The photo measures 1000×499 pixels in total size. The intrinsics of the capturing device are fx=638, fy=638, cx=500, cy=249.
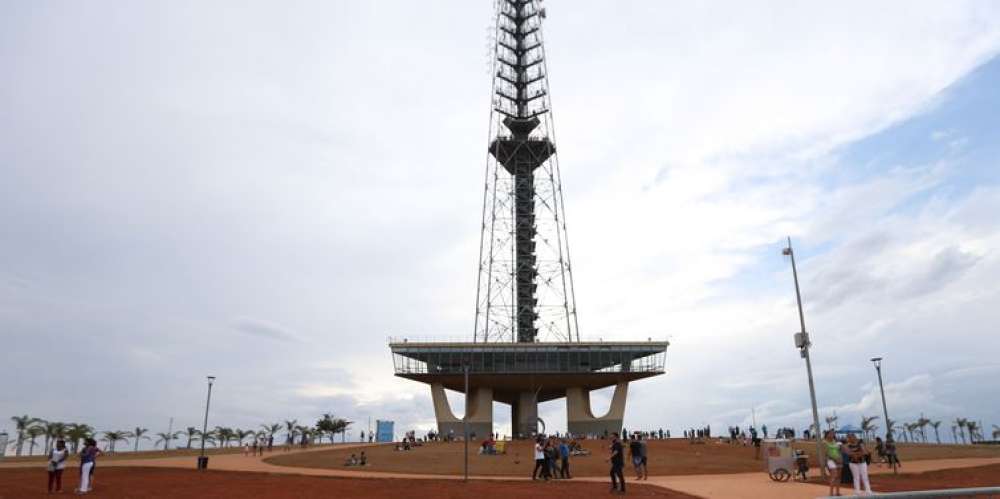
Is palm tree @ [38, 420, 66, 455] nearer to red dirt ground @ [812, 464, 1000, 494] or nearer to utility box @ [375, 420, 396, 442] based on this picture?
utility box @ [375, 420, 396, 442]

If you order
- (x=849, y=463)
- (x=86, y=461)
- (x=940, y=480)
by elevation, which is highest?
(x=86, y=461)

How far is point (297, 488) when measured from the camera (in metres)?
23.6

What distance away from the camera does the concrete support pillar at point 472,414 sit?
75.3 metres

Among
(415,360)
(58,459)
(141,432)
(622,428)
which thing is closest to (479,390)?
(415,360)

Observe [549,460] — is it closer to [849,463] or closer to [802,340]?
[849,463]

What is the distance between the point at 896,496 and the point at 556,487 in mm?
15066

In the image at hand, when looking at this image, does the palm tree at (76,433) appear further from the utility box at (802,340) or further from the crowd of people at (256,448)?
the utility box at (802,340)

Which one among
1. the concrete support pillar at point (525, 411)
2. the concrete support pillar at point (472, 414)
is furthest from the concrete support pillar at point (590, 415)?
the concrete support pillar at point (472, 414)

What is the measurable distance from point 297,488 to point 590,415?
58.9 meters

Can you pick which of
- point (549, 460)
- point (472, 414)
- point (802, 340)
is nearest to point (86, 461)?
point (549, 460)

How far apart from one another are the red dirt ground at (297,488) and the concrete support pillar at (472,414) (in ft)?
153

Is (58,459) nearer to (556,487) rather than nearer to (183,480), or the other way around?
(183,480)

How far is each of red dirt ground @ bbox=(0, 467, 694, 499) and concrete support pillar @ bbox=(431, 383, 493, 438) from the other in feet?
153

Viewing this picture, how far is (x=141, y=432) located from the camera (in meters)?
113
